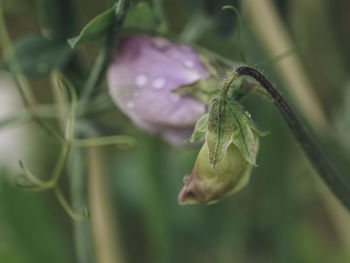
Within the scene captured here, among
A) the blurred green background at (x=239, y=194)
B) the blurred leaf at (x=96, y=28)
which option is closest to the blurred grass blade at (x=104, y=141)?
the blurred green background at (x=239, y=194)

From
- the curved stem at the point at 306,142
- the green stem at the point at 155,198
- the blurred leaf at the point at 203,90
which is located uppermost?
the blurred leaf at the point at 203,90

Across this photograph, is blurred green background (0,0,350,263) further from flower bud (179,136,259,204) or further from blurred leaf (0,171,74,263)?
flower bud (179,136,259,204)

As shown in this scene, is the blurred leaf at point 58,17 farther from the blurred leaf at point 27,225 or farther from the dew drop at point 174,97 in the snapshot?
the blurred leaf at point 27,225

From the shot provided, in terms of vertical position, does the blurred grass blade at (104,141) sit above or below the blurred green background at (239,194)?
above

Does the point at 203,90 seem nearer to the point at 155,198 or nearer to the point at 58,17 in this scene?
the point at 58,17

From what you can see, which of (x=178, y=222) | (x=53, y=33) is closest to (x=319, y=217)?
(x=178, y=222)

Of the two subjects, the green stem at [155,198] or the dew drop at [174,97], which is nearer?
the dew drop at [174,97]

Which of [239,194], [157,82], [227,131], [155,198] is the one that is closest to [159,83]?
[157,82]
